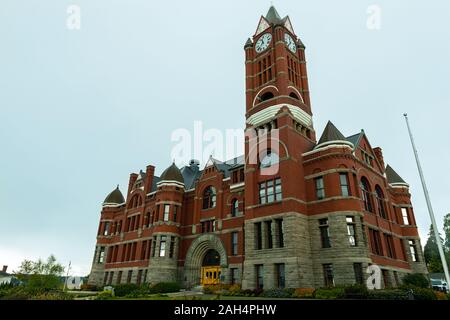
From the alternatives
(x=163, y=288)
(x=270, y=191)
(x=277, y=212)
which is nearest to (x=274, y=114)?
(x=270, y=191)

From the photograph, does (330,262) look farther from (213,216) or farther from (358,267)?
(213,216)

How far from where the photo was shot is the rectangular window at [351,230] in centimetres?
2525

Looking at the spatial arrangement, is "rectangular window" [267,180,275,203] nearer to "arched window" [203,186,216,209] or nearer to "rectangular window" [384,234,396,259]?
"arched window" [203,186,216,209]

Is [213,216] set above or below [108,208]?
below

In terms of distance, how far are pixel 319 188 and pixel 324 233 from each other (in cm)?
433

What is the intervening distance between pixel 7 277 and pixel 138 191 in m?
59.2

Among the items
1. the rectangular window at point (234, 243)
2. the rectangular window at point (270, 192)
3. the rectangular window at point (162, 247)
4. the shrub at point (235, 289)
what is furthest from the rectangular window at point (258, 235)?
the rectangular window at point (162, 247)

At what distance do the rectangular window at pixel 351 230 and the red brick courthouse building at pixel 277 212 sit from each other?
0.28ft

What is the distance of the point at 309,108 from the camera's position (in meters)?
36.8

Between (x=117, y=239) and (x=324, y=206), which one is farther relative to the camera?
(x=117, y=239)

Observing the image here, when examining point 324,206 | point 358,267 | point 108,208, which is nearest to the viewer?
point 358,267
